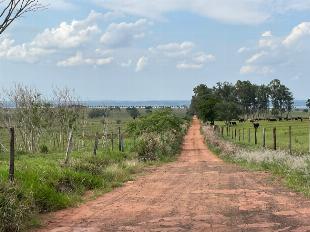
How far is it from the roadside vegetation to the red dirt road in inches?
25.4

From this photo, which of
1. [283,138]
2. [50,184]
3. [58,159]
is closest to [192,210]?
[50,184]

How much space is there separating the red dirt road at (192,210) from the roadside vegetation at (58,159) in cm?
64

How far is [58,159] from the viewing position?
2088 centimetres

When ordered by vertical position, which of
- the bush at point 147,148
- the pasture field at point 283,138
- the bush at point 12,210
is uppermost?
the bush at point 12,210

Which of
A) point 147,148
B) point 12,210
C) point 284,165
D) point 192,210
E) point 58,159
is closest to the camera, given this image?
point 12,210

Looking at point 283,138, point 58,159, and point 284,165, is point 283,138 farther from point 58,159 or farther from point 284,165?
point 58,159

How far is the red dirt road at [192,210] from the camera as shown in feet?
29.9

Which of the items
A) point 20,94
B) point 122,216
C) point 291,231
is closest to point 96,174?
point 122,216

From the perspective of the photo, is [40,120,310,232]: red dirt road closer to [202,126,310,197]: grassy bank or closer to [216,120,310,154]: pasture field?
[202,126,310,197]: grassy bank

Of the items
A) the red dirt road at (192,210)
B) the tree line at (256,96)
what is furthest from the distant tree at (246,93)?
the red dirt road at (192,210)

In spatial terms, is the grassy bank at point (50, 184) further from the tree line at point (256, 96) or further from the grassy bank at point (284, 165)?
the tree line at point (256, 96)

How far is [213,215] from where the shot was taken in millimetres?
10117

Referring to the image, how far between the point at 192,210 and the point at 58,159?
11.2 meters

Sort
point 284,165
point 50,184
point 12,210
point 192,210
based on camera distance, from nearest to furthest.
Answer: point 12,210
point 192,210
point 50,184
point 284,165
